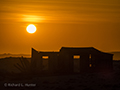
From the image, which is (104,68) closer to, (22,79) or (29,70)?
(29,70)

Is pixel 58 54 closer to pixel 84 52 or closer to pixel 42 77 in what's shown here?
pixel 84 52

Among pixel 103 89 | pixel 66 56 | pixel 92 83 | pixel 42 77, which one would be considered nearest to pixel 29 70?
pixel 42 77

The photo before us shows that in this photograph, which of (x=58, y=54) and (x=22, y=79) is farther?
(x=58, y=54)

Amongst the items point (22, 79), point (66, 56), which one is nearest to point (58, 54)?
point (66, 56)

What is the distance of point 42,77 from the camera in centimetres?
2648

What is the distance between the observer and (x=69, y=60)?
30.5 metres

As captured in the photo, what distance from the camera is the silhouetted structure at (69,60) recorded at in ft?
99.7

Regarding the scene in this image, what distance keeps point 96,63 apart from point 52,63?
231 inches

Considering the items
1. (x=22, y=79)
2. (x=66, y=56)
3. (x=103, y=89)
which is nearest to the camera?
(x=103, y=89)

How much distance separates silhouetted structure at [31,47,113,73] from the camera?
99.7 feet

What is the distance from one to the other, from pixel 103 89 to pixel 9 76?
11387 mm

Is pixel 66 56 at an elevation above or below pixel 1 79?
above

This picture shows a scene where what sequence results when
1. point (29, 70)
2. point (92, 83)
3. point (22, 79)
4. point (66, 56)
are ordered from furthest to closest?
point (66, 56)
point (29, 70)
point (22, 79)
point (92, 83)

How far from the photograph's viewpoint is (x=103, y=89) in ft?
64.4
